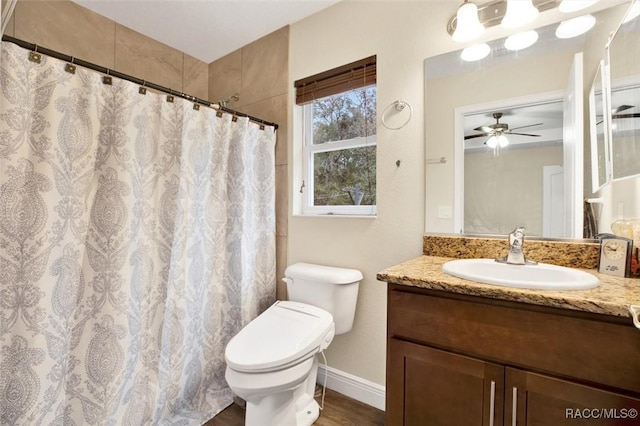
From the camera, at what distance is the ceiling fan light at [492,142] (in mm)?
1361

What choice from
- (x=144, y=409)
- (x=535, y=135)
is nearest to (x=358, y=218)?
(x=535, y=135)

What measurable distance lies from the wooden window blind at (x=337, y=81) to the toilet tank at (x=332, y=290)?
107 cm

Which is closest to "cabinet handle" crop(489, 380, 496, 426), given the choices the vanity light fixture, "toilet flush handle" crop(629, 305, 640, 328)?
"toilet flush handle" crop(629, 305, 640, 328)

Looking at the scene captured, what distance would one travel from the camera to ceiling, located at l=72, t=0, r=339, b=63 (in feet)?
5.81

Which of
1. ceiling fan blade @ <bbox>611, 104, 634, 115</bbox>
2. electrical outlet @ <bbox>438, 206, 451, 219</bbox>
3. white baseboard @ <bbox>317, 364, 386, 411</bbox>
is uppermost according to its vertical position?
ceiling fan blade @ <bbox>611, 104, 634, 115</bbox>

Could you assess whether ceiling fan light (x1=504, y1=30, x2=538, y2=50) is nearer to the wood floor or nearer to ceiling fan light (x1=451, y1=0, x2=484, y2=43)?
ceiling fan light (x1=451, y1=0, x2=484, y2=43)

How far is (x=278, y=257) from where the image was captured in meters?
2.04

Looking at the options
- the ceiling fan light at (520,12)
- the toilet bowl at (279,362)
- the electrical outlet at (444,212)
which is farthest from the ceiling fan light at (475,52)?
the toilet bowl at (279,362)

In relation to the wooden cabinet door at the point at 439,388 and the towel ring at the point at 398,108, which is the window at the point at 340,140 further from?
the wooden cabinet door at the point at 439,388

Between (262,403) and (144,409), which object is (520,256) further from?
(144,409)

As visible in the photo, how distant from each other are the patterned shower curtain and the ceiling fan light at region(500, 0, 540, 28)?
1.38 meters

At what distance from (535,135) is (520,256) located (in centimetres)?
54

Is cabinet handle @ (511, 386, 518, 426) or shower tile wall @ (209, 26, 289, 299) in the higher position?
shower tile wall @ (209, 26, 289, 299)

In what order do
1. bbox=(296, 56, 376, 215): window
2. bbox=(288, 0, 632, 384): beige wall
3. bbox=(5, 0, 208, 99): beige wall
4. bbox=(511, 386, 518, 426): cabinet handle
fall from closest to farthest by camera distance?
bbox=(511, 386, 518, 426): cabinet handle, bbox=(288, 0, 632, 384): beige wall, bbox=(5, 0, 208, 99): beige wall, bbox=(296, 56, 376, 215): window
